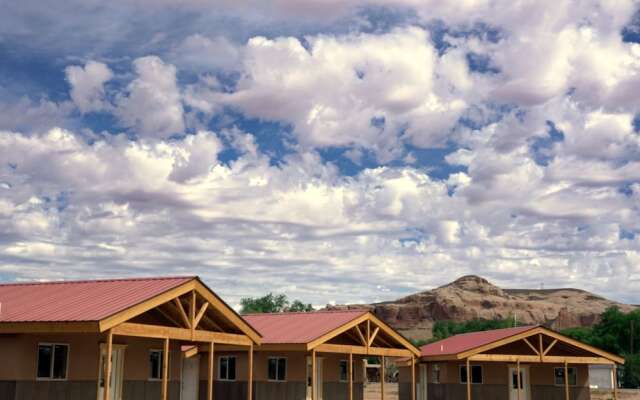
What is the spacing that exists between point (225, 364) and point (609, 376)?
38.9 meters

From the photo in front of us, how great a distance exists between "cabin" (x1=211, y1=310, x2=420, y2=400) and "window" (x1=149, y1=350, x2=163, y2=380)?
4.96 m

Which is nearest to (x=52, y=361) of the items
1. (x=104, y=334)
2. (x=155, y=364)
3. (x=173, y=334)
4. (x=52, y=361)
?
(x=52, y=361)

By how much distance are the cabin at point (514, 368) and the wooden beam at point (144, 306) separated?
16807 mm

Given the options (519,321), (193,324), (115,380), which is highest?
(519,321)

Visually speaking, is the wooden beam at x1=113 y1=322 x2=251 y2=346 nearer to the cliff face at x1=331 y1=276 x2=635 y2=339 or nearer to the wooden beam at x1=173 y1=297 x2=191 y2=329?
the wooden beam at x1=173 y1=297 x2=191 y2=329

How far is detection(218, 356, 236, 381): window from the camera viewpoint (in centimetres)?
3275

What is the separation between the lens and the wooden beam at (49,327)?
19250 millimetres

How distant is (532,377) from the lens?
129ft

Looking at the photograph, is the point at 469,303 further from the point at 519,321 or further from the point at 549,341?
the point at 549,341

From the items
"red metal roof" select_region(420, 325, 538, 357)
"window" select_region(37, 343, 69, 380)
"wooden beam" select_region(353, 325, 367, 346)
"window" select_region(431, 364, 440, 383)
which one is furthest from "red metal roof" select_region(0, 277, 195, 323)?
"window" select_region(431, 364, 440, 383)

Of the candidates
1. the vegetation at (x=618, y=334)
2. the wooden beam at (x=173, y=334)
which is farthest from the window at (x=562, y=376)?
the vegetation at (x=618, y=334)

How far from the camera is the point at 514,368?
128 ft

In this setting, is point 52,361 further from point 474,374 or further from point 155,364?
point 474,374

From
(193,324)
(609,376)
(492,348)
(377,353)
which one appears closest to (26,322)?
(193,324)
